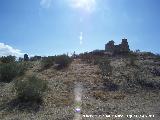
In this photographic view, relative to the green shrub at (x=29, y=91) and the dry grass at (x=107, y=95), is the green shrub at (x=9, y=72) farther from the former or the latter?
the dry grass at (x=107, y=95)

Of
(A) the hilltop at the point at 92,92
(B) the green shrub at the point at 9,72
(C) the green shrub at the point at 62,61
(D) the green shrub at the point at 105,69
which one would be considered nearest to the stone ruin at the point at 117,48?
(A) the hilltop at the point at 92,92

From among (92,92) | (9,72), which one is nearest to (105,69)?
(92,92)

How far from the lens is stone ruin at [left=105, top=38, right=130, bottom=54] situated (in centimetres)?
4694

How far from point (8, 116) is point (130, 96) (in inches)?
354

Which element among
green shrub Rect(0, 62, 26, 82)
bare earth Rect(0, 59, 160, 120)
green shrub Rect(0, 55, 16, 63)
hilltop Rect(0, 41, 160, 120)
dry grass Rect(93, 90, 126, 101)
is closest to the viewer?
bare earth Rect(0, 59, 160, 120)

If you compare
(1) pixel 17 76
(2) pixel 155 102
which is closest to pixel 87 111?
(2) pixel 155 102

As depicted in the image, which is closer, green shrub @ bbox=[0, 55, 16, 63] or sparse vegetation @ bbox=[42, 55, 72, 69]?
sparse vegetation @ bbox=[42, 55, 72, 69]

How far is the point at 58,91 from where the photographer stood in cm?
2412

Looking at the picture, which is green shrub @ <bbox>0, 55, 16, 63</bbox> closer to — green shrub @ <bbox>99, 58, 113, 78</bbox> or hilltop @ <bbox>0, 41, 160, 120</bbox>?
hilltop @ <bbox>0, 41, 160, 120</bbox>

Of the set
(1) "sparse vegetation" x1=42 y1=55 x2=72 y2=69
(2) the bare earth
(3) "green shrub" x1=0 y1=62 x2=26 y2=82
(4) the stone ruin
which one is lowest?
(2) the bare earth

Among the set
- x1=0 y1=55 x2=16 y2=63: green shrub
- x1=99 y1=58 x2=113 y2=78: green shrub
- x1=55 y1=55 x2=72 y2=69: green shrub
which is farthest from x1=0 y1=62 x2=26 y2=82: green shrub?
x1=0 y1=55 x2=16 y2=63: green shrub

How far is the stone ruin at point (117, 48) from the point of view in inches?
1848

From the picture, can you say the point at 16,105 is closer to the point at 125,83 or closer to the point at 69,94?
the point at 69,94

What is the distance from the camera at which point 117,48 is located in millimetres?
50281
